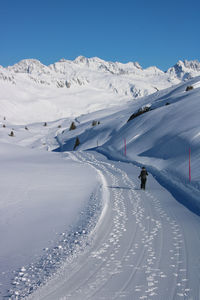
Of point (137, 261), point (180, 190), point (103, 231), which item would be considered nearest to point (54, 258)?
point (137, 261)

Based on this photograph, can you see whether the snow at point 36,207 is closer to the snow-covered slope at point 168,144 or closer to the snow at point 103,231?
the snow at point 103,231

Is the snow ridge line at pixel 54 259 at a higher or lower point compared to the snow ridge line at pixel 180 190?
lower

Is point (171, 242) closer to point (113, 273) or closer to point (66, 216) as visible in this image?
point (113, 273)

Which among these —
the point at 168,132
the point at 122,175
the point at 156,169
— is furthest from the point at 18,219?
the point at 168,132

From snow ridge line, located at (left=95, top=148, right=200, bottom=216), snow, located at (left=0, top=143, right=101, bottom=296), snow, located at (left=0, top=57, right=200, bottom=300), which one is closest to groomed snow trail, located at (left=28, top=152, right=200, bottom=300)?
snow, located at (left=0, top=57, right=200, bottom=300)

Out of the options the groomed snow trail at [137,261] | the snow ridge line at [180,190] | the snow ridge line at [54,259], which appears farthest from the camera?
the snow ridge line at [180,190]

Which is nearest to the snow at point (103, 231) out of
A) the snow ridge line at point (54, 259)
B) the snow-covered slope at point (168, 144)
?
the snow ridge line at point (54, 259)

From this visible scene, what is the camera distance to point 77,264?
7145 millimetres

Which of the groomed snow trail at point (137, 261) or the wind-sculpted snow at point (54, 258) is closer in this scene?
the groomed snow trail at point (137, 261)

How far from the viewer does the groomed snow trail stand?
19.4ft

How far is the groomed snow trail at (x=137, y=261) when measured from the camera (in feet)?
19.4

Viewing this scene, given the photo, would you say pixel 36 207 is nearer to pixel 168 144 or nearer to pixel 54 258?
pixel 54 258

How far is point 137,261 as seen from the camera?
7.12 m

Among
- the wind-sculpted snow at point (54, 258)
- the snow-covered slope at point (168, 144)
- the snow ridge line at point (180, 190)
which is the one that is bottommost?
the wind-sculpted snow at point (54, 258)
